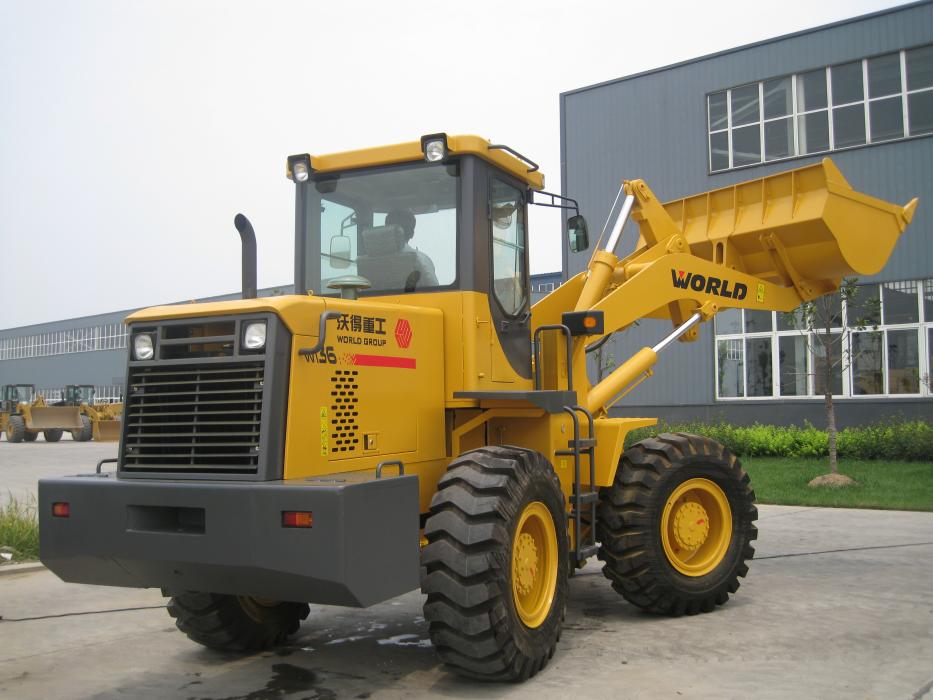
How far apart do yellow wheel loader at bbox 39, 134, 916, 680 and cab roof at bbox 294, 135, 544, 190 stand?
0.02m

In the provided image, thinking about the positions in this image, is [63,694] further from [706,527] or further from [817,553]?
[817,553]

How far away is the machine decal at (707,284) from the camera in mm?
7932

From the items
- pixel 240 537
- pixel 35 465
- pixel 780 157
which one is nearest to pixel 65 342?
pixel 35 465

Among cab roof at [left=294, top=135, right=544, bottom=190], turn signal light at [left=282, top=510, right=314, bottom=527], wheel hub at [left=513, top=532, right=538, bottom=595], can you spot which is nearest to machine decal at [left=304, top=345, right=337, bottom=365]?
turn signal light at [left=282, top=510, right=314, bottom=527]

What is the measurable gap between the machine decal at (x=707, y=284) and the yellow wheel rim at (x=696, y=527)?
174 centimetres

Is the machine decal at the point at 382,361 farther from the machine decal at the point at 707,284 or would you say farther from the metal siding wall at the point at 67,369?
the metal siding wall at the point at 67,369

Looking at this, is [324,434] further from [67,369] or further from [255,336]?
[67,369]

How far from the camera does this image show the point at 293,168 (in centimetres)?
653

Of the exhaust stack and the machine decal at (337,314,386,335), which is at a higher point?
the exhaust stack

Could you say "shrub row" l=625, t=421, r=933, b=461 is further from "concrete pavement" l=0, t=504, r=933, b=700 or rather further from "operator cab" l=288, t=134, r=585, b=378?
"operator cab" l=288, t=134, r=585, b=378

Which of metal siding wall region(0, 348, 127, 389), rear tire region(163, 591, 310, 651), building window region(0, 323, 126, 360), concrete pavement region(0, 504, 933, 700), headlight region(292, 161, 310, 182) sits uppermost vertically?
building window region(0, 323, 126, 360)

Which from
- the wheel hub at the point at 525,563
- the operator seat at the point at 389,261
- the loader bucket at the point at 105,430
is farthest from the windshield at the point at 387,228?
the loader bucket at the point at 105,430

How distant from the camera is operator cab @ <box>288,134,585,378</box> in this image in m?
6.16

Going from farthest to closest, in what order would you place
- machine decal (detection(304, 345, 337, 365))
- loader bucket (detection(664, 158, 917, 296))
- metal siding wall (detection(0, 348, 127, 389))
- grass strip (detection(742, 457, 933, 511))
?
metal siding wall (detection(0, 348, 127, 389)), grass strip (detection(742, 457, 933, 511)), loader bucket (detection(664, 158, 917, 296)), machine decal (detection(304, 345, 337, 365))
